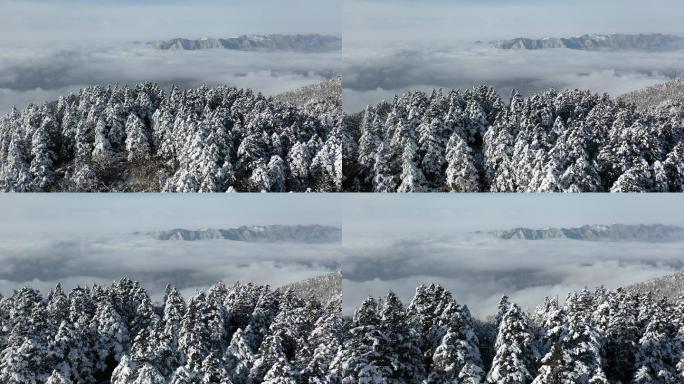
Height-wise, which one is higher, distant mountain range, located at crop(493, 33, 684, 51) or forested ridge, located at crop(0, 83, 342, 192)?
distant mountain range, located at crop(493, 33, 684, 51)

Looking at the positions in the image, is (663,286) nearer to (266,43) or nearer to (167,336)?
(266,43)

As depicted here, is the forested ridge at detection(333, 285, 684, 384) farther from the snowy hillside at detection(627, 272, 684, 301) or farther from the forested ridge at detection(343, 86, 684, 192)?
the forested ridge at detection(343, 86, 684, 192)

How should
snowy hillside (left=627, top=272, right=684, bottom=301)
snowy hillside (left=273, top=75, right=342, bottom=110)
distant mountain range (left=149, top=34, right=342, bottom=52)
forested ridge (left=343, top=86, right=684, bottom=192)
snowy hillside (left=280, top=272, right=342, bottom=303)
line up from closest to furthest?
1. forested ridge (left=343, top=86, right=684, bottom=192)
2. snowy hillside (left=273, top=75, right=342, bottom=110)
3. distant mountain range (left=149, top=34, right=342, bottom=52)
4. snowy hillside (left=627, top=272, right=684, bottom=301)
5. snowy hillside (left=280, top=272, right=342, bottom=303)

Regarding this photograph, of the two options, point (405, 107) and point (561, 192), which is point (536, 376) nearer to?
point (561, 192)

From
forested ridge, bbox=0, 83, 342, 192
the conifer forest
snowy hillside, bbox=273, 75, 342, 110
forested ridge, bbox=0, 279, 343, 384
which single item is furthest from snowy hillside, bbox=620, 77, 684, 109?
forested ridge, bbox=0, 279, 343, 384

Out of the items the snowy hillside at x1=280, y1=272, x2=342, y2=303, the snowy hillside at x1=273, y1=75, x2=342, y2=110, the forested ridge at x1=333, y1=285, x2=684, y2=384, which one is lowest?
the forested ridge at x1=333, y1=285, x2=684, y2=384

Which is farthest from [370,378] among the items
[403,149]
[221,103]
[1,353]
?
[1,353]
